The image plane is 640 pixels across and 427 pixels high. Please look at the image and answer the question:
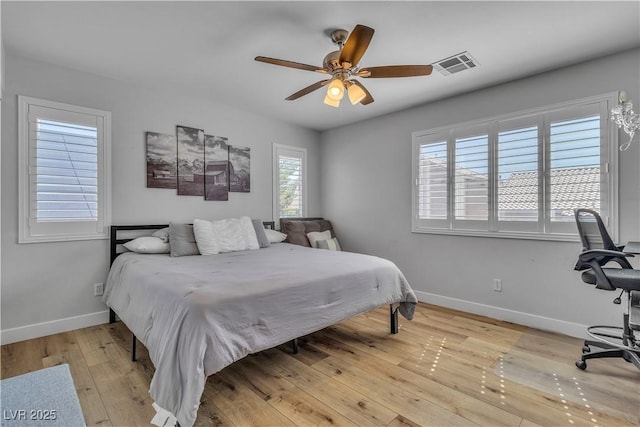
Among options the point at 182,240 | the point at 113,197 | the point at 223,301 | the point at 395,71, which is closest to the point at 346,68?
the point at 395,71

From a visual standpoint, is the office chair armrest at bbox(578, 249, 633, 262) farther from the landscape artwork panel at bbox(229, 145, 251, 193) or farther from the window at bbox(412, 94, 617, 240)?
the landscape artwork panel at bbox(229, 145, 251, 193)

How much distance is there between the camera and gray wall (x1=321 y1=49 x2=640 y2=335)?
8.82 ft

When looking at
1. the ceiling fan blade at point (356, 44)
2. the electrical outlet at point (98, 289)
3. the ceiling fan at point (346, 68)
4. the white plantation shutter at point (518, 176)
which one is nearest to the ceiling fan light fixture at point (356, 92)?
the ceiling fan at point (346, 68)

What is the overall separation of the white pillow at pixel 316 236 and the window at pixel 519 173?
1.31 metres

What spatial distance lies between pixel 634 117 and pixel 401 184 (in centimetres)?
226

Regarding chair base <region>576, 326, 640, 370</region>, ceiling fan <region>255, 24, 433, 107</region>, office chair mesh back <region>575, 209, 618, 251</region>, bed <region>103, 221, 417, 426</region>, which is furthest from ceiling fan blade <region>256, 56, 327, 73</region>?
chair base <region>576, 326, 640, 370</region>

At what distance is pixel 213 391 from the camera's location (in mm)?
1977

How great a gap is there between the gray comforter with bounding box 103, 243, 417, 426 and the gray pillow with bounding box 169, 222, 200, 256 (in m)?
0.13

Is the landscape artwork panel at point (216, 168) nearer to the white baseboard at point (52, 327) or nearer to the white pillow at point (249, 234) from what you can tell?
the white pillow at point (249, 234)

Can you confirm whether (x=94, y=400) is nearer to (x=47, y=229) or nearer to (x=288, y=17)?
(x=47, y=229)

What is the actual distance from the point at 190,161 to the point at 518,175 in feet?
12.0

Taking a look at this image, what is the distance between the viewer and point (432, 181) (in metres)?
3.85

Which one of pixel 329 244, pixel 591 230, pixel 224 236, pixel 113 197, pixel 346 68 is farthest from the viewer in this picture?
pixel 329 244

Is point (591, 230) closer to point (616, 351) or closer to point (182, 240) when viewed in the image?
point (616, 351)
